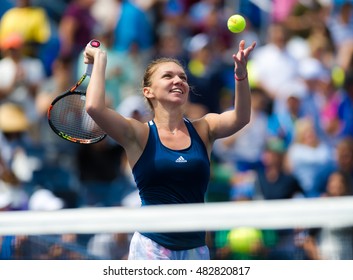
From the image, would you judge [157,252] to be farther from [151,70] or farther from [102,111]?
[151,70]

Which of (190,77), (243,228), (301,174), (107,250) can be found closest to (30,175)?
(190,77)

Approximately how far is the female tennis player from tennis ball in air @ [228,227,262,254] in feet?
2.14

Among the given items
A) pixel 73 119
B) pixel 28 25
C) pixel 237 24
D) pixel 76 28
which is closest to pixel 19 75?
pixel 28 25

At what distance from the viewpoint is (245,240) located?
637 centimetres

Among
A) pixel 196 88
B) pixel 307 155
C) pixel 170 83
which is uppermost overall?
pixel 196 88

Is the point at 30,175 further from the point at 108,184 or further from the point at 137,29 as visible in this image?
the point at 137,29

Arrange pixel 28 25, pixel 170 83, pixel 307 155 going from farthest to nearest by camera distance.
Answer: pixel 28 25 → pixel 307 155 → pixel 170 83

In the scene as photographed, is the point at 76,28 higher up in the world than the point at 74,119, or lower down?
higher up

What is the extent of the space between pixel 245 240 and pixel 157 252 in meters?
0.95

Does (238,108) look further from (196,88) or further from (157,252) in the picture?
(196,88)

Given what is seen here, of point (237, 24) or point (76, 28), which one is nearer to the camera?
point (237, 24)

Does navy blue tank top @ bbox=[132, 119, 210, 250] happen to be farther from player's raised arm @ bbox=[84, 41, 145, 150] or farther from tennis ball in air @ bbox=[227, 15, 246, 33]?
tennis ball in air @ bbox=[227, 15, 246, 33]

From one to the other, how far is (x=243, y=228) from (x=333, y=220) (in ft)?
2.20

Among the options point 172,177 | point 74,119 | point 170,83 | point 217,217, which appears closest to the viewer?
point 172,177
